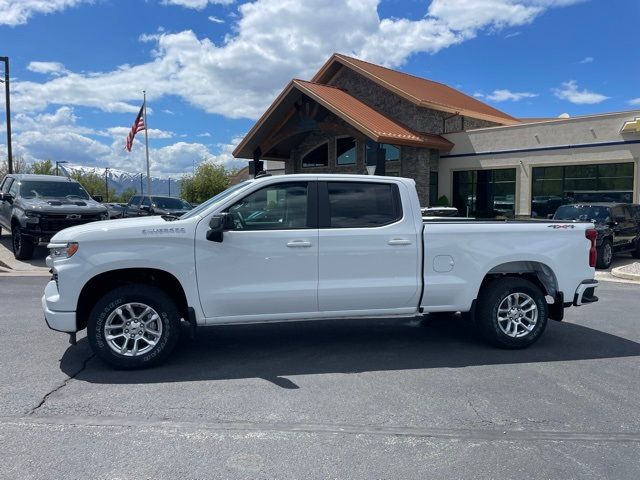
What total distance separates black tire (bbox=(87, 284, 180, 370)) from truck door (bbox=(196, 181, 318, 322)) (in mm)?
359

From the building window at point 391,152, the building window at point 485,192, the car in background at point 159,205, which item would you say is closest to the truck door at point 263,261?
the car in background at point 159,205

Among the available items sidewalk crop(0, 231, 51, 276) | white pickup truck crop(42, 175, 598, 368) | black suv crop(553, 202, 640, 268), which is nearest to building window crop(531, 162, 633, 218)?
black suv crop(553, 202, 640, 268)

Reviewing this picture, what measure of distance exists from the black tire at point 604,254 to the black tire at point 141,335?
1122 centimetres

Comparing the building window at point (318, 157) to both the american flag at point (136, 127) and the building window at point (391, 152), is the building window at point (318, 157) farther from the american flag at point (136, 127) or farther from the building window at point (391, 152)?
the american flag at point (136, 127)

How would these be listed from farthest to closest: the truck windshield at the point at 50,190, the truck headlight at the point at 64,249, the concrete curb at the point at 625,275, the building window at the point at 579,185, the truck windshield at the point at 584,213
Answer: the building window at the point at 579,185, the truck windshield at the point at 50,190, the truck windshield at the point at 584,213, the concrete curb at the point at 625,275, the truck headlight at the point at 64,249

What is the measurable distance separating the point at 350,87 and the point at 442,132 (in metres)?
6.21

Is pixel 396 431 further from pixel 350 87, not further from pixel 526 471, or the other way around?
pixel 350 87

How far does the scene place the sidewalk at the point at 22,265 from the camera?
39.3ft

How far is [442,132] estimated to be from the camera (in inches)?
948

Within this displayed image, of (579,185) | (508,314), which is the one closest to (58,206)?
(508,314)

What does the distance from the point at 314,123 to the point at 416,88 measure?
6.00 m

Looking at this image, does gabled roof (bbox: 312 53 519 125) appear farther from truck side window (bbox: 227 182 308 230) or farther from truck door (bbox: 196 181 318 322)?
truck door (bbox: 196 181 318 322)

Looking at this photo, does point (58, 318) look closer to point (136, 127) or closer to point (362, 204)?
point (362, 204)

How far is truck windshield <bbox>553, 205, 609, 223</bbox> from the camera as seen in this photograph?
44.4 ft
